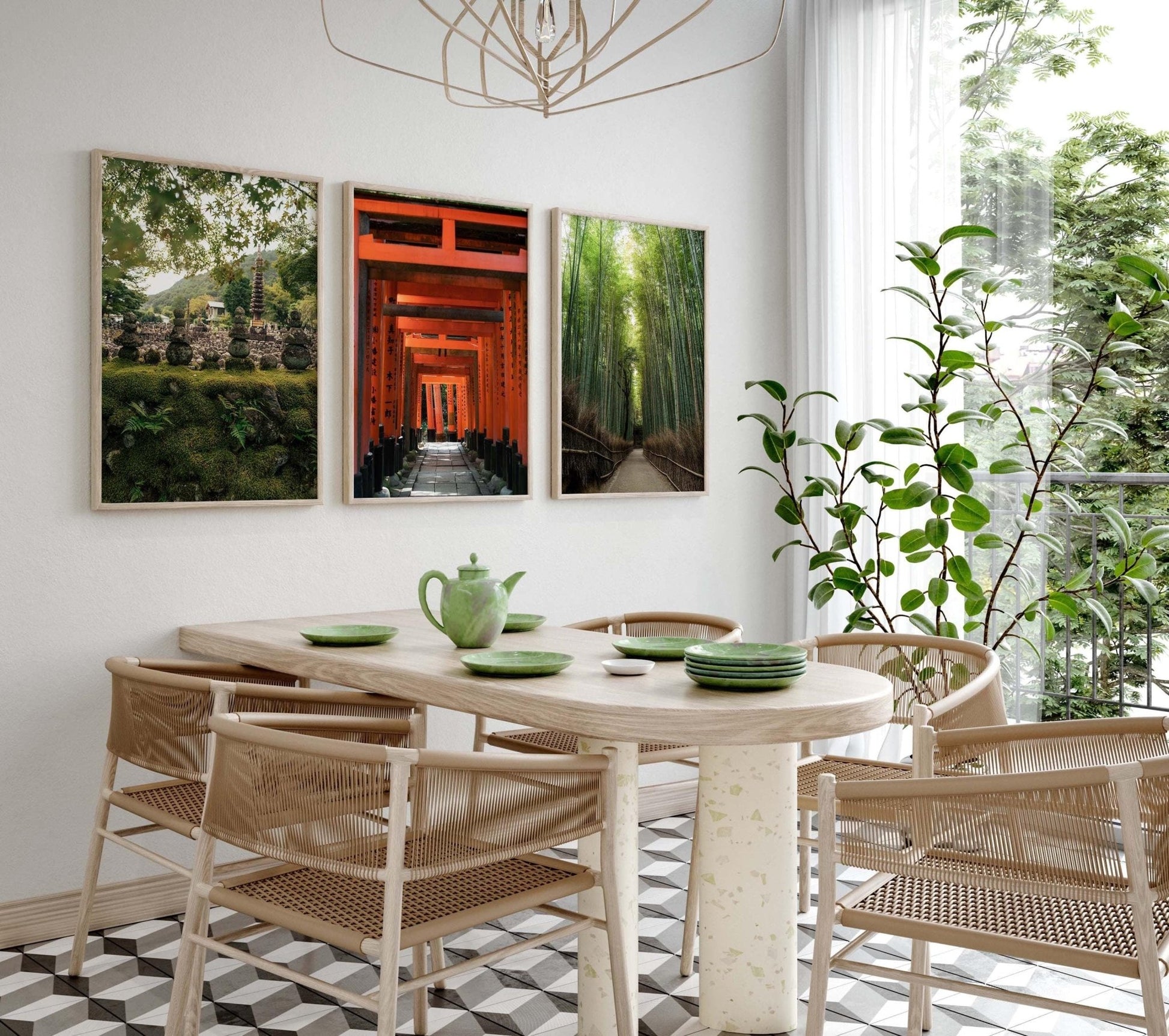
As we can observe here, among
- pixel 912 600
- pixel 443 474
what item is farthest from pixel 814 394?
pixel 443 474

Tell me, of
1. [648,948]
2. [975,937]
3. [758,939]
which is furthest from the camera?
[648,948]

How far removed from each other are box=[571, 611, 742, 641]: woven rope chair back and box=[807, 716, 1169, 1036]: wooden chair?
4.61 feet

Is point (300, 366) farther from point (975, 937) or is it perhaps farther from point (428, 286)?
point (975, 937)

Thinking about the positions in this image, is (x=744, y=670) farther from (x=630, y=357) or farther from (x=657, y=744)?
(x=630, y=357)

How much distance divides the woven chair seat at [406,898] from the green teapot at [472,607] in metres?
0.63

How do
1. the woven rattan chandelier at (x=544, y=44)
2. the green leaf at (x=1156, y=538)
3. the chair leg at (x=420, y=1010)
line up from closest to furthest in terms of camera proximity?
the chair leg at (x=420, y=1010) < the green leaf at (x=1156, y=538) < the woven rattan chandelier at (x=544, y=44)

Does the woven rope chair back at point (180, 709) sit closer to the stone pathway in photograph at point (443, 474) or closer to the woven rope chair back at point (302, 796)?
the woven rope chair back at point (302, 796)

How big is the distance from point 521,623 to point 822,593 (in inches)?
51.2

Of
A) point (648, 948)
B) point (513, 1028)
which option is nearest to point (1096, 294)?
point (648, 948)

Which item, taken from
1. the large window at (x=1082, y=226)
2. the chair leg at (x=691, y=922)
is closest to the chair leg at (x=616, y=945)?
the chair leg at (x=691, y=922)

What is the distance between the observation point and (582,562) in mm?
3984

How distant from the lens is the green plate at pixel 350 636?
2.79m

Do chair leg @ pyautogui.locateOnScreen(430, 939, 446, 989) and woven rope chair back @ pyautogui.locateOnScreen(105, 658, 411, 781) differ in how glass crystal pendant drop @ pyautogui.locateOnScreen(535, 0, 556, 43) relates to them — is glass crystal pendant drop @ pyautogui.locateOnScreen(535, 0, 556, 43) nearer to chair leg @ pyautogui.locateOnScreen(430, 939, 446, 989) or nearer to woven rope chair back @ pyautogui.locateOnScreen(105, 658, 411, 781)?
woven rope chair back @ pyautogui.locateOnScreen(105, 658, 411, 781)

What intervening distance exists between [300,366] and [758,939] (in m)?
1.93
